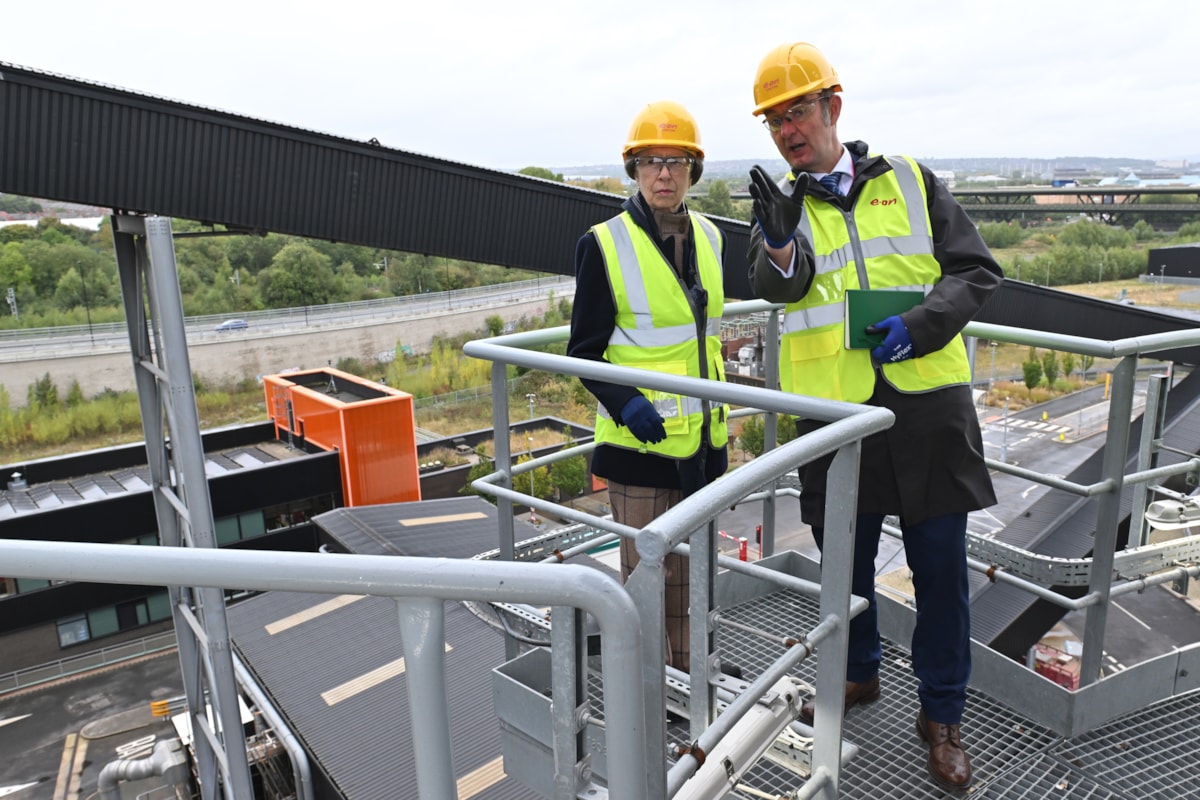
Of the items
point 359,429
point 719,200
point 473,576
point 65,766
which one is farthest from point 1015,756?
point 719,200

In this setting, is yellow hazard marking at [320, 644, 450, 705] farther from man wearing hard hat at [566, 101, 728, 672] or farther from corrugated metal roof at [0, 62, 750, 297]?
man wearing hard hat at [566, 101, 728, 672]

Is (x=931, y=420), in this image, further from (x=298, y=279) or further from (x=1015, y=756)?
(x=298, y=279)

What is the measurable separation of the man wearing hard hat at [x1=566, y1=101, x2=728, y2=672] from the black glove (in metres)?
0.48

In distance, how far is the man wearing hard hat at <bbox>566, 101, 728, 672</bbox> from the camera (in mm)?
2766

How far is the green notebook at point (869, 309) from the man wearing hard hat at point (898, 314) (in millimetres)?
25

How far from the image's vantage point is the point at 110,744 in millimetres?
14297

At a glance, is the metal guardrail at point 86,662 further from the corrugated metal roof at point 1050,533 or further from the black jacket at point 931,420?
the black jacket at point 931,420

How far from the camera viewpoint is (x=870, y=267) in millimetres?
2531

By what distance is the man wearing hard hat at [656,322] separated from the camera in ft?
9.07

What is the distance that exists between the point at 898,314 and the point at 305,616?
12.0 metres

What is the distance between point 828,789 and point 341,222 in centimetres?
851

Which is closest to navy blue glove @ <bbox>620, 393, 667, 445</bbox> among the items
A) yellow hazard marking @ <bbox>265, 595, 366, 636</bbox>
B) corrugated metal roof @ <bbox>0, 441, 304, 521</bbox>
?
yellow hazard marking @ <bbox>265, 595, 366, 636</bbox>

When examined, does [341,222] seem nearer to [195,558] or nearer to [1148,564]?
[1148,564]

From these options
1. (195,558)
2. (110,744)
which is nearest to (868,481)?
(195,558)
